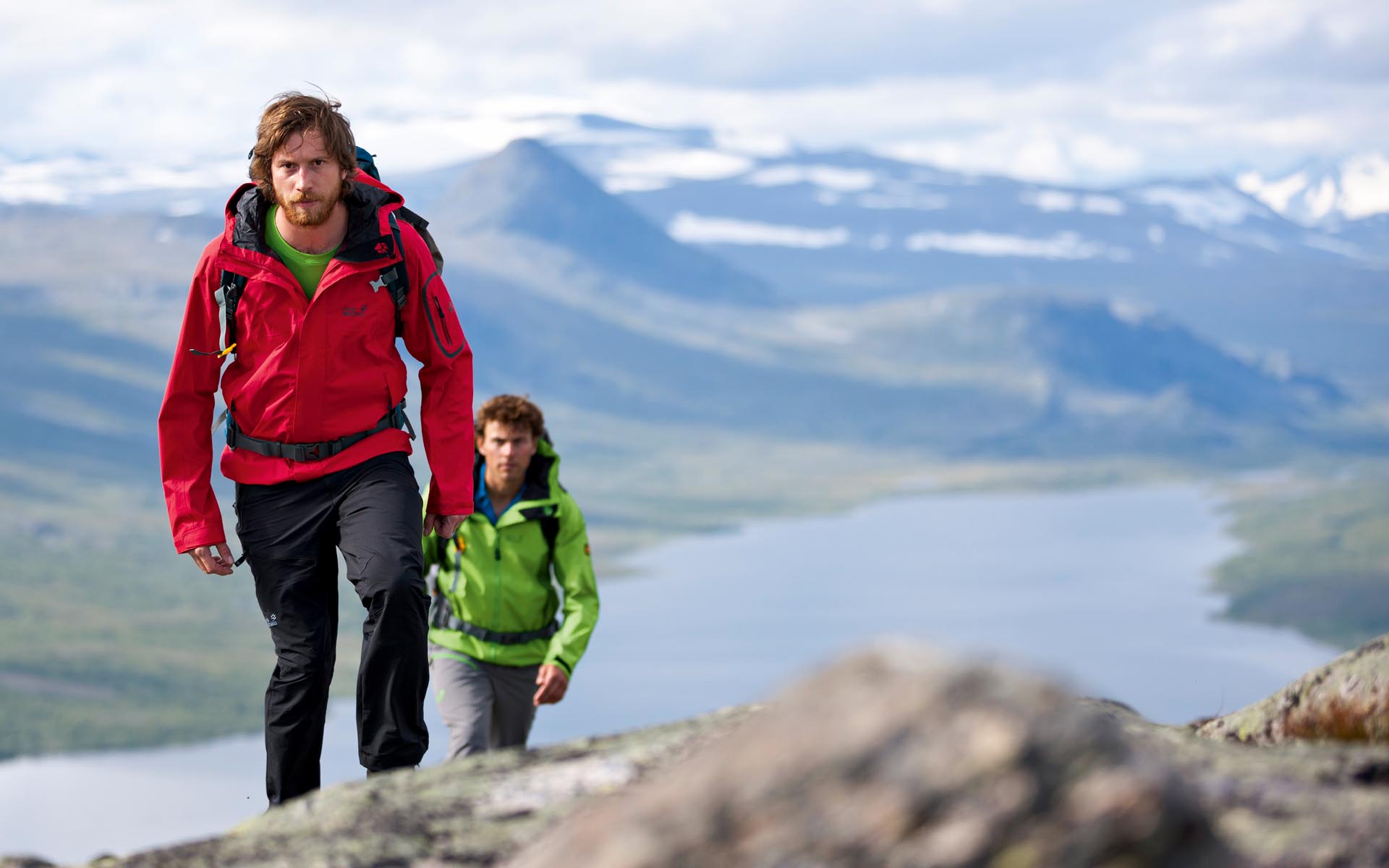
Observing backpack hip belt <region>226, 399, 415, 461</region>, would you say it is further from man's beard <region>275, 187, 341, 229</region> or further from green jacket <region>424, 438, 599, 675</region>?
green jacket <region>424, 438, 599, 675</region>

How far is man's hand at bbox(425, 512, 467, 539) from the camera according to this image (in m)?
7.75

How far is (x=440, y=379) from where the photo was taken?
7.53m

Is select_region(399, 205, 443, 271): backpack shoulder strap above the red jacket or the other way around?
above

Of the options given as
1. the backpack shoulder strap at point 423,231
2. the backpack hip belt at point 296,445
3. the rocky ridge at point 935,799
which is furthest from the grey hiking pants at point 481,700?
the rocky ridge at point 935,799

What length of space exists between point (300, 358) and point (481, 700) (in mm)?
3027

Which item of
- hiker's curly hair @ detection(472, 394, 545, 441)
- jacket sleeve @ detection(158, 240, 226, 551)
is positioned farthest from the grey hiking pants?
jacket sleeve @ detection(158, 240, 226, 551)

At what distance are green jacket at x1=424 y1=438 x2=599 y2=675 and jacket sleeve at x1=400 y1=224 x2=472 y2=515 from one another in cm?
147

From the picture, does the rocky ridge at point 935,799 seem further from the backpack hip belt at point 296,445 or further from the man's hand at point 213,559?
the man's hand at point 213,559

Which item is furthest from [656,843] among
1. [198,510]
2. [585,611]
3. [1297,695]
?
[585,611]

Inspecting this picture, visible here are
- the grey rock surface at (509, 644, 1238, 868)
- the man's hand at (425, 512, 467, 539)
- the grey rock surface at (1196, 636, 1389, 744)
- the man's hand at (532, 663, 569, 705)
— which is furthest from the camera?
the man's hand at (532, 663, 569, 705)

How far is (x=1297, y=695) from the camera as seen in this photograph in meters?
6.54

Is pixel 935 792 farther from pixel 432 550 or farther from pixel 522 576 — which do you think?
pixel 432 550

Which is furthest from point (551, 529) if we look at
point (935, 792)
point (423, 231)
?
point (935, 792)

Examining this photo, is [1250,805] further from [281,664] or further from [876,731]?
[281,664]
